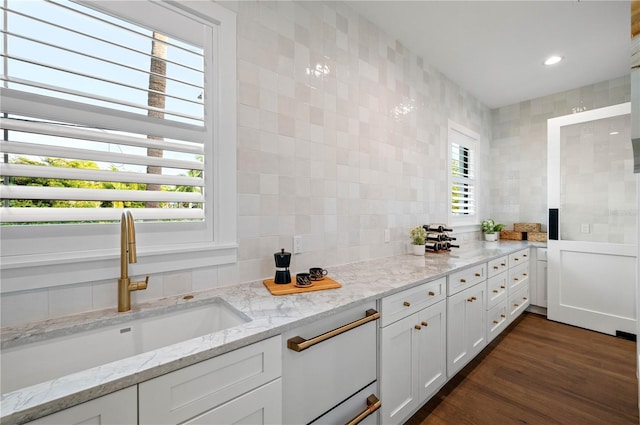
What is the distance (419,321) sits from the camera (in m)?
1.51

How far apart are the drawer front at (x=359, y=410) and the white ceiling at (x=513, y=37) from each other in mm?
2505

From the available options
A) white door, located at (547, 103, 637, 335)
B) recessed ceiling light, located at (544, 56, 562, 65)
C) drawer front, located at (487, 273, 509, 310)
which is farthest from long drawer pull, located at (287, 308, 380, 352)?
recessed ceiling light, located at (544, 56, 562, 65)

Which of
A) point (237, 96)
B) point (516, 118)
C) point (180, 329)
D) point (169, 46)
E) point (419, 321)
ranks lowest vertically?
point (419, 321)

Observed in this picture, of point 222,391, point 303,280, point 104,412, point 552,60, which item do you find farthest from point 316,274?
point 552,60

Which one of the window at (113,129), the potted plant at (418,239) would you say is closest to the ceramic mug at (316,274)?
the window at (113,129)

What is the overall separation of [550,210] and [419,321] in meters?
2.52

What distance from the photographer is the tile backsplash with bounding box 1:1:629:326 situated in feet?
4.66

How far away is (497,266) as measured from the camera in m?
2.38

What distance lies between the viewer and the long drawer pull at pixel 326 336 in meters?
0.95

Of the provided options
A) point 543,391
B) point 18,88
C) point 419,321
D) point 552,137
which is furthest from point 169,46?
point 552,137

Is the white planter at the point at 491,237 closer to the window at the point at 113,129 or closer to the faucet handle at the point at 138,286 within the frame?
the window at the point at 113,129

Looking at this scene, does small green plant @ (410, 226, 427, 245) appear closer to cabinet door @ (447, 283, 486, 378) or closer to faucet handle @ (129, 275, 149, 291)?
cabinet door @ (447, 283, 486, 378)

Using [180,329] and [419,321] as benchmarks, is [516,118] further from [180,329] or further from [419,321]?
[180,329]

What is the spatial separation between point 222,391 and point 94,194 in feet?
2.94
